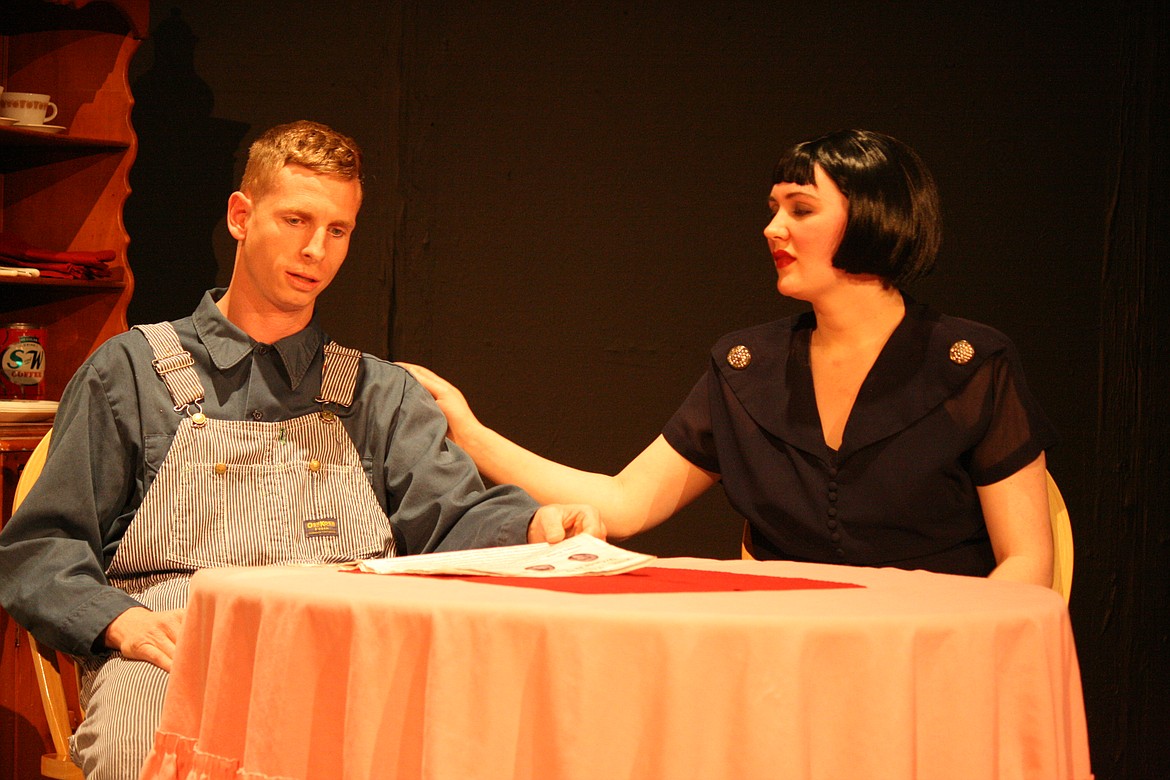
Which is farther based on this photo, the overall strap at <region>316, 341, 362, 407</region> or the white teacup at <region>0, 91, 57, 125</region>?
the white teacup at <region>0, 91, 57, 125</region>

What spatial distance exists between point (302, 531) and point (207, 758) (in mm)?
716

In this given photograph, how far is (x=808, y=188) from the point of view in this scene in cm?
230

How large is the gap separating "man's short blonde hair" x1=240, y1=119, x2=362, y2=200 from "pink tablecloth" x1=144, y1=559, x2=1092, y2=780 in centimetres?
100

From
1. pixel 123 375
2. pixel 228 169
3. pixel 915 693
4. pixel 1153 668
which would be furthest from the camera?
pixel 228 169

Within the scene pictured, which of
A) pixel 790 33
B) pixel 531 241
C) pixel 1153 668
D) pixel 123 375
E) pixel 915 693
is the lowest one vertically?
pixel 1153 668

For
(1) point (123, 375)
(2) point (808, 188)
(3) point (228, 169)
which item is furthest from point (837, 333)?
(3) point (228, 169)

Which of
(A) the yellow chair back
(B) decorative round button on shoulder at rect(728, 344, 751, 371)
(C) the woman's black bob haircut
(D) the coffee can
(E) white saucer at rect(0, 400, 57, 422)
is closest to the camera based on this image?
(A) the yellow chair back

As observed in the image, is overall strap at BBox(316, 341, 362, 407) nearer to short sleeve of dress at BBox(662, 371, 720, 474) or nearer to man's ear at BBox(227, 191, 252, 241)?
man's ear at BBox(227, 191, 252, 241)

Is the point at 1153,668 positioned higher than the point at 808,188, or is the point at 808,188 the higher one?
the point at 808,188

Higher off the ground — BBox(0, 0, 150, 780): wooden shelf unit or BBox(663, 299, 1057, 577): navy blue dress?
BBox(0, 0, 150, 780): wooden shelf unit

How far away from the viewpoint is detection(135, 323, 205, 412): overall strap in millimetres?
2043

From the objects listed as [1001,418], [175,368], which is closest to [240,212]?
[175,368]

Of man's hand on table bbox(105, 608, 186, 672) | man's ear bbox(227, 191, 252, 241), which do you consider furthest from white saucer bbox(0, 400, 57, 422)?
man's hand on table bbox(105, 608, 186, 672)

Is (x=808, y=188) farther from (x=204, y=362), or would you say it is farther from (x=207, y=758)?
(x=207, y=758)
